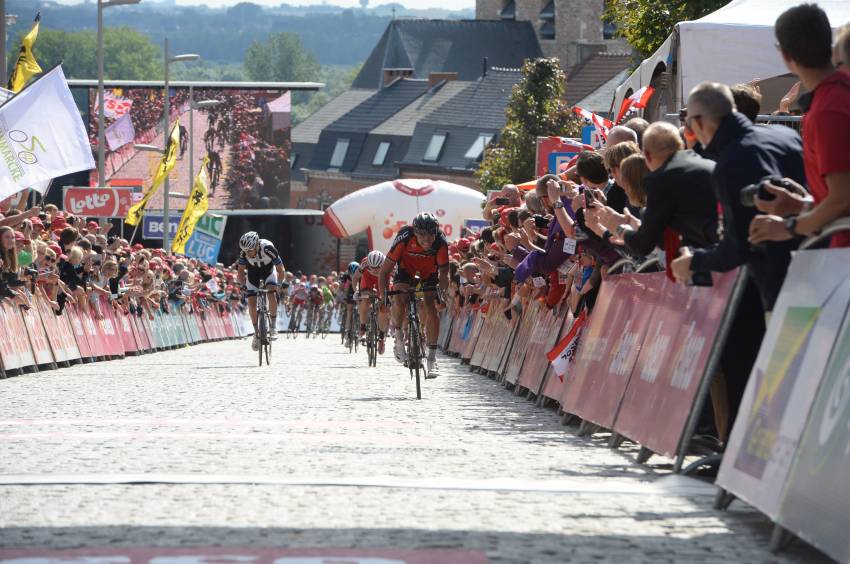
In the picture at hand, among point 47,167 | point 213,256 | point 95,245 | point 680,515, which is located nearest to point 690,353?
point 680,515

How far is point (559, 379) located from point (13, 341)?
8829 mm

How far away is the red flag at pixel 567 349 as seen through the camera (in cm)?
1307

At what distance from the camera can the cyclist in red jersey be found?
18281 millimetres

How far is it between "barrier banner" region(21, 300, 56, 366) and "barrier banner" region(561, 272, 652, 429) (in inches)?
408

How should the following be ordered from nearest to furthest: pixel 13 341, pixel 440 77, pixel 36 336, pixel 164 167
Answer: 1. pixel 13 341
2. pixel 36 336
3. pixel 164 167
4. pixel 440 77

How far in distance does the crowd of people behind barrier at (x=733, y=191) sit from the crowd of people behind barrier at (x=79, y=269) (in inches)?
358

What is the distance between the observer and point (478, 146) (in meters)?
96.8

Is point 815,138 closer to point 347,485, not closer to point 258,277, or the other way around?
point 347,485

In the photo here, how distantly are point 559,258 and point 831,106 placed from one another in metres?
8.20

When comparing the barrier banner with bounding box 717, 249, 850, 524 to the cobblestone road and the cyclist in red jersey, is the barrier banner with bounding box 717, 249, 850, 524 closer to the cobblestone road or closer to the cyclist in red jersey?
the cobblestone road

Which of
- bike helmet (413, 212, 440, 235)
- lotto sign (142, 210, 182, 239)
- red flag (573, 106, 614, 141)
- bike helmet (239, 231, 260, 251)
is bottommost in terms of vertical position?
lotto sign (142, 210, 182, 239)

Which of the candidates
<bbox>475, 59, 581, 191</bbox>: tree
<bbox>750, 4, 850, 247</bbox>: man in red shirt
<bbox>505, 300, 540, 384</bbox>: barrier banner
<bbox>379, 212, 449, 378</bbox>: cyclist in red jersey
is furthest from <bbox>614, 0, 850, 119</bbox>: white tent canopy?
<bbox>475, 59, 581, 191</bbox>: tree

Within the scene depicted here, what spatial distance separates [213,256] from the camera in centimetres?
5703

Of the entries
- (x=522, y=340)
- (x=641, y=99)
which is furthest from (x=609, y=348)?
(x=641, y=99)
